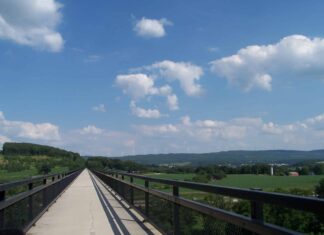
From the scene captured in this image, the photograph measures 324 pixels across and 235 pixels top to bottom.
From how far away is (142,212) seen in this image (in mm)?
14320

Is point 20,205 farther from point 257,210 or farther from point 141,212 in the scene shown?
point 257,210

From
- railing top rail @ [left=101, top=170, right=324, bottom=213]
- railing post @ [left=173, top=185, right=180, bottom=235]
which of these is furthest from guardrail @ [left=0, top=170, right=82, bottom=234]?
railing top rail @ [left=101, top=170, right=324, bottom=213]

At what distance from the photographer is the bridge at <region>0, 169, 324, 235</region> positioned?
5529 millimetres

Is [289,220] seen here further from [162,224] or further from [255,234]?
[162,224]

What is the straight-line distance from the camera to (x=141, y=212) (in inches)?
571

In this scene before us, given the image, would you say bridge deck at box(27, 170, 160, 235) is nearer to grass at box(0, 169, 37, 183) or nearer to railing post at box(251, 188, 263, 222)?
grass at box(0, 169, 37, 183)

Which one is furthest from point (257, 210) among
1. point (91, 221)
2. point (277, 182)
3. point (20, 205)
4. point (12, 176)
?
point (12, 176)

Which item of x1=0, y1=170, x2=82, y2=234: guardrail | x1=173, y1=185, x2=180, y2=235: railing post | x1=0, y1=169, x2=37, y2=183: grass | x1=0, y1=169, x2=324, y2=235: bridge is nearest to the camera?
x1=0, y1=169, x2=324, y2=235: bridge

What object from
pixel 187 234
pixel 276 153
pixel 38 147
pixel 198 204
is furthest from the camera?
pixel 38 147

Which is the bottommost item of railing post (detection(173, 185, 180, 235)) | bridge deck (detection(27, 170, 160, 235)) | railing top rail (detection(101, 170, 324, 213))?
bridge deck (detection(27, 170, 160, 235))

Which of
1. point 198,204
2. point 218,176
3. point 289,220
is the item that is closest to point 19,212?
point 198,204

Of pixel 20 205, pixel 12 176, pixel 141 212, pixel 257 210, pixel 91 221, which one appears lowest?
pixel 91 221

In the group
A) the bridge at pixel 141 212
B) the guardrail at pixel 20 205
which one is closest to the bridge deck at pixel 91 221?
the bridge at pixel 141 212

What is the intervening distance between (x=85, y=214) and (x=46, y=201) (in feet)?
4.95
